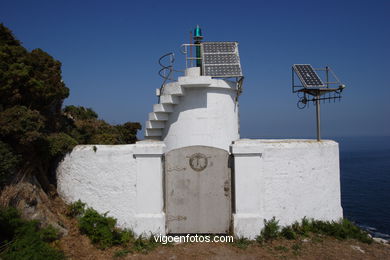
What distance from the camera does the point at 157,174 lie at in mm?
7598

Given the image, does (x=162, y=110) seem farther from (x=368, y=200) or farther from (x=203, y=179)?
(x=368, y=200)

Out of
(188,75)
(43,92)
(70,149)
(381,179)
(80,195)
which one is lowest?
(381,179)

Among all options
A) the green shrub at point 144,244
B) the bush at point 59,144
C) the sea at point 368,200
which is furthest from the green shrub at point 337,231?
the sea at point 368,200

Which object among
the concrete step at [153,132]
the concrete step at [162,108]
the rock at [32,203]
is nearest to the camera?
the rock at [32,203]

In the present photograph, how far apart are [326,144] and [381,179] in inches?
1469

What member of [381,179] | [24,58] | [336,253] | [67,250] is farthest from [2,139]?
[381,179]

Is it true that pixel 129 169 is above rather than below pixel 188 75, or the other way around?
below

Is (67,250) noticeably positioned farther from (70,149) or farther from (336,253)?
(336,253)

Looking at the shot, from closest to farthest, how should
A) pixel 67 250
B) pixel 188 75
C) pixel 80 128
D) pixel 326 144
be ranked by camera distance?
pixel 67 250 < pixel 326 144 < pixel 188 75 < pixel 80 128

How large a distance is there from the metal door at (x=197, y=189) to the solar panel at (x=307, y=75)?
3.86 metres

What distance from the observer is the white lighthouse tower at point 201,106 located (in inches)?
333

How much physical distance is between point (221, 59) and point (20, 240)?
24.8 feet

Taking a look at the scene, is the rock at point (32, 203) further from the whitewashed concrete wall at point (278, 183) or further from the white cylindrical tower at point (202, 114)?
the whitewashed concrete wall at point (278, 183)

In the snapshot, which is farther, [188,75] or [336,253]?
[188,75]
